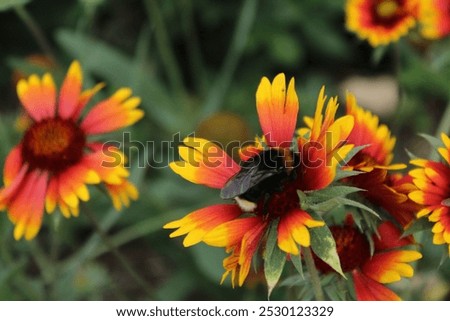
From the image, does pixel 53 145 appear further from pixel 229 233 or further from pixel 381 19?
pixel 381 19

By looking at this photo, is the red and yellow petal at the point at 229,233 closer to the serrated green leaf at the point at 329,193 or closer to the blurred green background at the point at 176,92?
the serrated green leaf at the point at 329,193

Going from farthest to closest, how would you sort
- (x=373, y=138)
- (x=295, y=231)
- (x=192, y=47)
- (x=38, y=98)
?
1. (x=192, y=47)
2. (x=38, y=98)
3. (x=373, y=138)
4. (x=295, y=231)

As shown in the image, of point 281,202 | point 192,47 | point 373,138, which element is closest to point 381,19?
point 373,138

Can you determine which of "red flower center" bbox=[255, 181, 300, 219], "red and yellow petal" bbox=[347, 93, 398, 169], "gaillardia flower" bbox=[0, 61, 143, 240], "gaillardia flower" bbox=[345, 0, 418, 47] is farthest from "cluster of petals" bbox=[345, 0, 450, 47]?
"red flower center" bbox=[255, 181, 300, 219]

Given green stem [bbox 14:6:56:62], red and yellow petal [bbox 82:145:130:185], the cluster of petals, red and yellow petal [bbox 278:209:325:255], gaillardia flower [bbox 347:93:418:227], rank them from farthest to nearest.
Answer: green stem [bbox 14:6:56:62] → the cluster of petals → red and yellow petal [bbox 82:145:130:185] → gaillardia flower [bbox 347:93:418:227] → red and yellow petal [bbox 278:209:325:255]

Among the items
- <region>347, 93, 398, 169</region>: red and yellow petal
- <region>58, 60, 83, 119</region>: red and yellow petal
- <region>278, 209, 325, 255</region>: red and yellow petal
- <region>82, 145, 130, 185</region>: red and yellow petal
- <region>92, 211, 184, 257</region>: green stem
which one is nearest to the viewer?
<region>278, 209, 325, 255</region>: red and yellow petal

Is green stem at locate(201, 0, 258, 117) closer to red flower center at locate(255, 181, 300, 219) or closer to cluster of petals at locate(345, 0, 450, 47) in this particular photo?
cluster of petals at locate(345, 0, 450, 47)

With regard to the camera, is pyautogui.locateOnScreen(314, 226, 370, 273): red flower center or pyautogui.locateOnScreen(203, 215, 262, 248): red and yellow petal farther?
pyautogui.locateOnScreen(314, 226, 370, 273): red flower center
